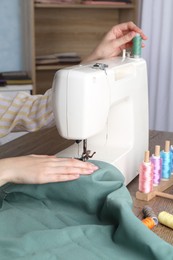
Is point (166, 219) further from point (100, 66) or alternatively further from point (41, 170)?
point (100, 66)

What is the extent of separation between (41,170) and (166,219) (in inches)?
13.2

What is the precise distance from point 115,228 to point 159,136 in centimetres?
103

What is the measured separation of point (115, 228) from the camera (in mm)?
979

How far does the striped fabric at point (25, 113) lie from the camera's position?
5.64 ft

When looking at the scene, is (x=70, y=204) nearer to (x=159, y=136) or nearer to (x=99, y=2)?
(x=159, y=136)

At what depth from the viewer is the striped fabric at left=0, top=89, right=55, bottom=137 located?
5.64 ft

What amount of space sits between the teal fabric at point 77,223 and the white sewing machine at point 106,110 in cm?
14

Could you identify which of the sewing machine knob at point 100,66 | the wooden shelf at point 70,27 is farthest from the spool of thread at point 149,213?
the wooden shelf at point 70,27

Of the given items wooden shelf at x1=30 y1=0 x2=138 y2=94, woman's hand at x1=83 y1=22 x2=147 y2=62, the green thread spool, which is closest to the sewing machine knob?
the green thread spool

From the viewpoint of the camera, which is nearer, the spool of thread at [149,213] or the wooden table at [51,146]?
the spool of thread at [149,213]

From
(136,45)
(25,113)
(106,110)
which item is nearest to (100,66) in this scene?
(106,110)

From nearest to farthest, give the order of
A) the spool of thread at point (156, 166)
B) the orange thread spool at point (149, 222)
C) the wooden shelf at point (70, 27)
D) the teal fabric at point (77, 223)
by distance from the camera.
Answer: the teal fabric at point (77, 223)
the orange thread spool at point (149, 222)
the spool of thread at point (156, 166)
the wooden shelf at point (70, 27)

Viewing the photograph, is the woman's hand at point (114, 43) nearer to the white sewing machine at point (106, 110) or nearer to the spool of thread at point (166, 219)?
the white sewing machine at point (106, 110)

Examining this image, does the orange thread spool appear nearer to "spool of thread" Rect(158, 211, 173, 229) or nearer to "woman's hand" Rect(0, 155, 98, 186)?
"spool of thread" Rect(158, 211, 173, 229)
